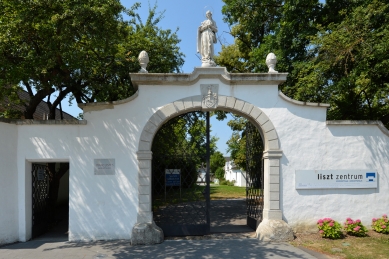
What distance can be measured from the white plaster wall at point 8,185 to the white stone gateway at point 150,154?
0.02 meters

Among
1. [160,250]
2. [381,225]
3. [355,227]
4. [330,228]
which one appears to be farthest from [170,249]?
[381,225]

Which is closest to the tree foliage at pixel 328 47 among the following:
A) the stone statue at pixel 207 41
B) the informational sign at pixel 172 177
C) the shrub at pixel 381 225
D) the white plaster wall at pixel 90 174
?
the stone statue at pixel 207 41

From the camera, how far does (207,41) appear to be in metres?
8.45

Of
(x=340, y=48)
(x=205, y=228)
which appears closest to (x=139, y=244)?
(x=205, y=228)

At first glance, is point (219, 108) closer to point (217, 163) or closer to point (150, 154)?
point (150, 154)

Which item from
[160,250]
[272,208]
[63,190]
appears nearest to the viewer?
[160,250]

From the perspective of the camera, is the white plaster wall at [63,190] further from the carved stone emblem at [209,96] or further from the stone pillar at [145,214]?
the carved stone emblem at [209,96]

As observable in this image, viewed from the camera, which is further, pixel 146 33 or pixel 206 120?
pixel 146 33

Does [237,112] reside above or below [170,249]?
above

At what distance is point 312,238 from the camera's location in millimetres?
8016

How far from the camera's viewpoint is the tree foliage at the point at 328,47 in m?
8.77

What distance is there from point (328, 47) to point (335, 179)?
3526 millimetres

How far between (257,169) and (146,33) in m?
7.40

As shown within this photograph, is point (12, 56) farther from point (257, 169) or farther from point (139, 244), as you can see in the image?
point (257, 169)
